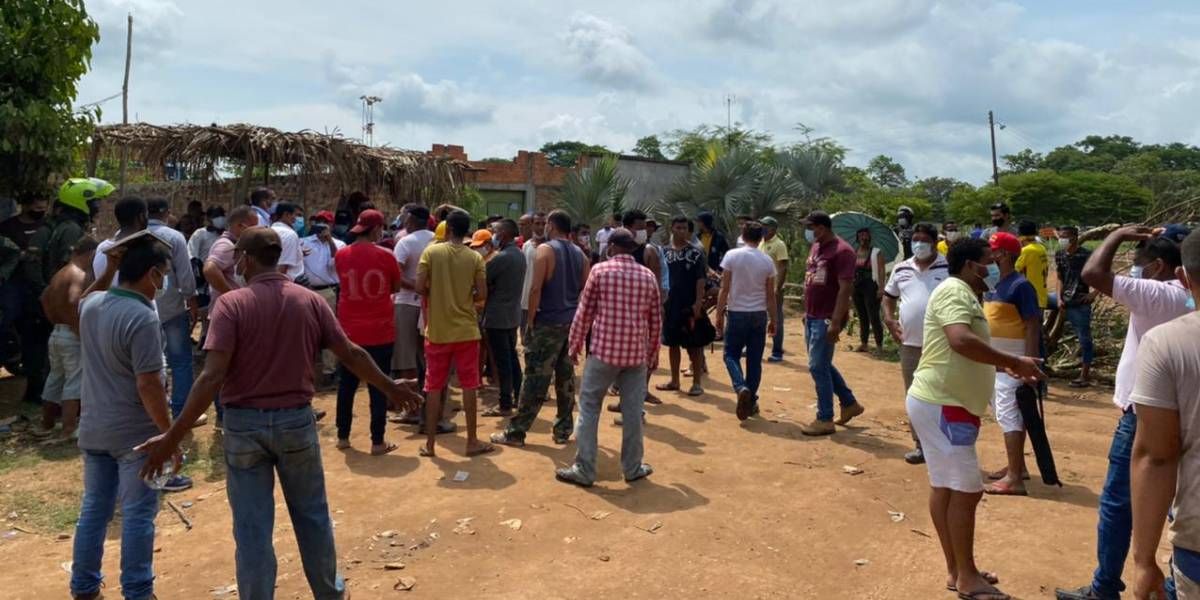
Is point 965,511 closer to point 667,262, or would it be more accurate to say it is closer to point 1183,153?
point 667,262

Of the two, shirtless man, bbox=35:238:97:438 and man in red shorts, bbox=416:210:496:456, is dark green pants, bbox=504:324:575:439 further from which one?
shirtless man, bbox=35:238:97:438

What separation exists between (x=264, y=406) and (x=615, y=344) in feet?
8.85

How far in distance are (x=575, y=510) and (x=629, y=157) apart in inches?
822

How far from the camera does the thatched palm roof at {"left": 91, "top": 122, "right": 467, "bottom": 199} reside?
10.9 m

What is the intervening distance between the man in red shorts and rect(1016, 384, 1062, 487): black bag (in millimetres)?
3808

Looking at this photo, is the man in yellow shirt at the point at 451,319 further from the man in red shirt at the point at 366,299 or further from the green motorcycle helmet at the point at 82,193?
the green motorcycle helmet at the point at 82,193

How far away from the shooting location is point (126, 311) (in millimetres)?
3785

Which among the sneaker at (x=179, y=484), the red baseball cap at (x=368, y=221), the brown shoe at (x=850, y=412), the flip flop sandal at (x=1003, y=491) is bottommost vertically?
the sneaker at (x=179, y=484)

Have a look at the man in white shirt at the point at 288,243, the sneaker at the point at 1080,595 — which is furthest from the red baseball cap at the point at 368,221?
the sneaker at the point at 1080,595

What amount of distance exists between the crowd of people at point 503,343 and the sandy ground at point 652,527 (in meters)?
0.27

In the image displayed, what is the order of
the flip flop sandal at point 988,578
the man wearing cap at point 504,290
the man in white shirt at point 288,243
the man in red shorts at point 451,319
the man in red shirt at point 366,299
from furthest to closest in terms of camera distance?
1. the man wearing cap at point 504,290
2. the man in white shirt at point 288,243
3. the man in red shirt at point 366,299
4. the man in red shorts at point 451,319
5. the flip flop sandal at point 988,578

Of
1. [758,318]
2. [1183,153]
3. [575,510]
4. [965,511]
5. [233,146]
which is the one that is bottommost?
[575,510]

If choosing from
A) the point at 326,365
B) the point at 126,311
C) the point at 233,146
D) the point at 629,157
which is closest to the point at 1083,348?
the point at 326,365

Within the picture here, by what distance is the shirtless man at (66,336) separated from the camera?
20.5 feet
